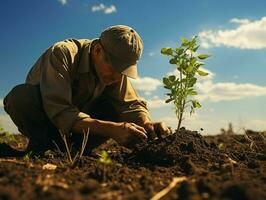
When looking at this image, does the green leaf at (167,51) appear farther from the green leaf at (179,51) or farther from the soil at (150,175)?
the soil at (150,175)

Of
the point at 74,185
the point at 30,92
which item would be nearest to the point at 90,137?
the point at 30,92

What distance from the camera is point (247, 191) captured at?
208 centimetres

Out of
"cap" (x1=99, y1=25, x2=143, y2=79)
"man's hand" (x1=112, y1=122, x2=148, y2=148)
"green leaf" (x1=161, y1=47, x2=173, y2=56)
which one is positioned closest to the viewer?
"man's hand" (x1=112, y1=122, x2=148, y2=148)

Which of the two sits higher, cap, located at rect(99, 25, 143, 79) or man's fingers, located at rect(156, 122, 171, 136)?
cap, located at rect(99, 25, 143, 79)

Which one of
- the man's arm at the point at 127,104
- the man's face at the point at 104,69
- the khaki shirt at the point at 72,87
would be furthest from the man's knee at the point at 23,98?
the man's arm at the point at 127,104

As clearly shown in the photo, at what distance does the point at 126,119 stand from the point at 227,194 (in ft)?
8.39

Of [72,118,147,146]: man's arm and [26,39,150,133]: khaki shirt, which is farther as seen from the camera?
[26,39,150,133]: khaki shirt

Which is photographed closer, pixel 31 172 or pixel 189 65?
pixel 31 172

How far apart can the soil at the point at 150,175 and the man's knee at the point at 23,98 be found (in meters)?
0.73

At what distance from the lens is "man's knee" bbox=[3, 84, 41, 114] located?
432 centimetres

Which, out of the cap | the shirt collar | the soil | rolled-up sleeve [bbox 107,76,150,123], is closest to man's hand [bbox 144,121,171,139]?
the soil

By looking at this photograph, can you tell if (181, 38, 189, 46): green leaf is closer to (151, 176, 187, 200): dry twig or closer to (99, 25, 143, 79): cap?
(99, 25, 143, 79): cap

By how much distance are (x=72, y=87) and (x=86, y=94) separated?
18 centimetres

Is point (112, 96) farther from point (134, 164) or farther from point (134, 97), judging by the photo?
point (134, 164)
